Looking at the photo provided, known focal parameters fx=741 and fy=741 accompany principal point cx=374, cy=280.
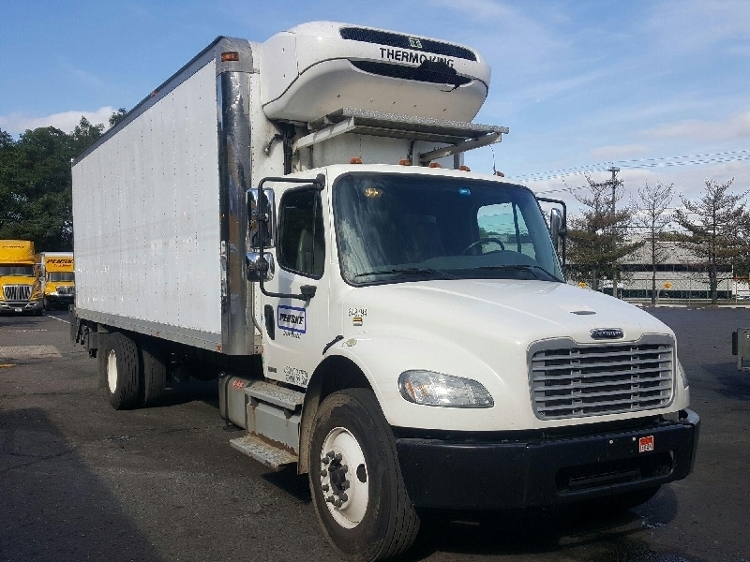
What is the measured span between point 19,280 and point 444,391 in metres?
36.4

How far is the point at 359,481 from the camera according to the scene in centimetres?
454

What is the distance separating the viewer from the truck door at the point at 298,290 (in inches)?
213

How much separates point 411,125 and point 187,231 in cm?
246

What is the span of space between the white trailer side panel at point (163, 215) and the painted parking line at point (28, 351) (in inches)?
268

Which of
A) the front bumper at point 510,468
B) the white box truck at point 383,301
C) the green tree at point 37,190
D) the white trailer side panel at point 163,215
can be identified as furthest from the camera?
the green tree at point 37,190

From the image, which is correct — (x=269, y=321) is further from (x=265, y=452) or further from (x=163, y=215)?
(x=163, y=215)

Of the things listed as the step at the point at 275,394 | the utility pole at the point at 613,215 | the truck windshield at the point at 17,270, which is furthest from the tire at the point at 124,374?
the utility pole at the point at 613,215

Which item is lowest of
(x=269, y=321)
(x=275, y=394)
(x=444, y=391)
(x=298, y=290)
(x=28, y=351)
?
(x=28, y=351)

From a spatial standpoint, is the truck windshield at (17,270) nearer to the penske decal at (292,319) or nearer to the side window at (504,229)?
the penske decal at (292,319)

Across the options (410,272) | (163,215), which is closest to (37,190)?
(163,215)

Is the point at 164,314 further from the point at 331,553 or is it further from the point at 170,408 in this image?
the point at 331,553

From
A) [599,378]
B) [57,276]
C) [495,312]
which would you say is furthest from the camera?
[57,276]

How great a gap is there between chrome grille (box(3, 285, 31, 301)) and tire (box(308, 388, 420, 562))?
34.7m

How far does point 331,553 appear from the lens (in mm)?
4867
